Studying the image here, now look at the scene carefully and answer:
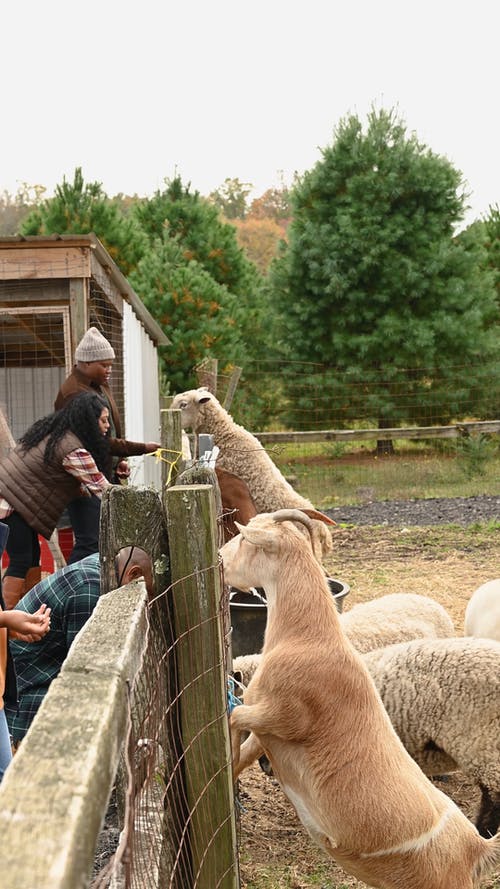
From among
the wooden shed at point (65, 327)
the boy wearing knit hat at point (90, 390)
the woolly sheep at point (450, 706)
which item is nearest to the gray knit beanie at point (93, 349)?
the boy wearing knit hat at point (90, 390)

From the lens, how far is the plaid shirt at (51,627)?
3207mm

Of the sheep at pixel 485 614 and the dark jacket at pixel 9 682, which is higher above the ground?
the dark jacket at pixel 9 682

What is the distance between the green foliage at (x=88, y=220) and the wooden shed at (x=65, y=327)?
5.64m

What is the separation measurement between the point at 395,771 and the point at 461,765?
117 centimetres

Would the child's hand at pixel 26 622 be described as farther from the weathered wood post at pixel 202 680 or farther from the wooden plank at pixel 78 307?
the wooden plank at pixel 78 307

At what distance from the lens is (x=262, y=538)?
3.33 m

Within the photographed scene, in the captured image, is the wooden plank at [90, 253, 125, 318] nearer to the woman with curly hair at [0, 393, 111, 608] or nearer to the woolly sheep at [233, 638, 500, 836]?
the woman with curly hair at [0, 393, 111, 608]

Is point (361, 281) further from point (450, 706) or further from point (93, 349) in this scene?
point (450, 706)

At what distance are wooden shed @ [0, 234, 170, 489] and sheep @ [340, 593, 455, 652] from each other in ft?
5.41

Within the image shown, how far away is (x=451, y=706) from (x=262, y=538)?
1414mm

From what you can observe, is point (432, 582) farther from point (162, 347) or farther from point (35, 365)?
point (162, 347)

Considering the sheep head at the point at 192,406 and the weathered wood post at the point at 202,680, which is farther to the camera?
the sheep head at the point at 192,406

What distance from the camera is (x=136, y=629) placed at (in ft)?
5.01

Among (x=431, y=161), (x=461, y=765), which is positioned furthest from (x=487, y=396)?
(x=461, y=765)
